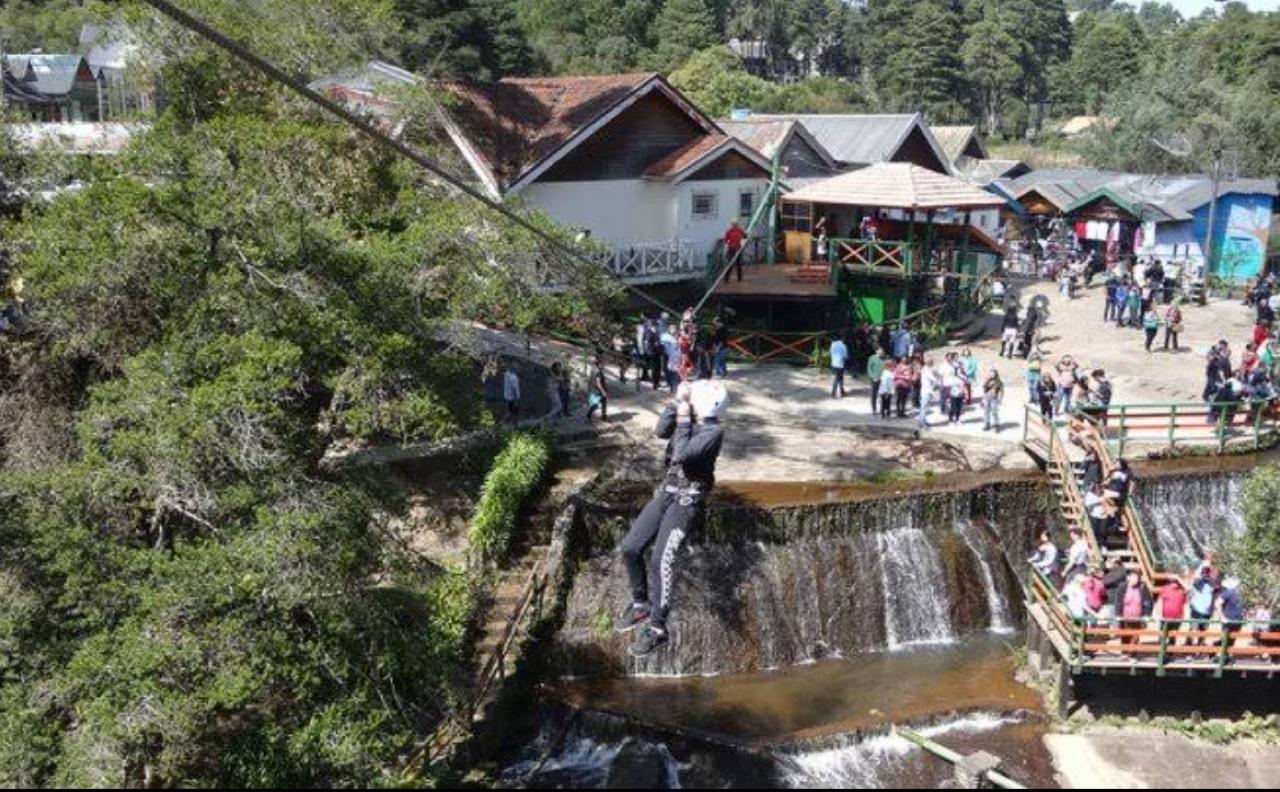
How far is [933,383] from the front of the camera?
24734mm

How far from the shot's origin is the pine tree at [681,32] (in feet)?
273

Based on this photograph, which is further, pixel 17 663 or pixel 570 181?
pixel 570 181

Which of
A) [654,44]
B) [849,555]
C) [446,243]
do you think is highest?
[654,44]

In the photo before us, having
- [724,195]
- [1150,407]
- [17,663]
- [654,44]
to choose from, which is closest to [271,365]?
[17,663]

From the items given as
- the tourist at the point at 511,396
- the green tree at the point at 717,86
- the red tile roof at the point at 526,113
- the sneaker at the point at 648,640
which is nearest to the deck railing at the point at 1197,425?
the tourist at the point at 511,396

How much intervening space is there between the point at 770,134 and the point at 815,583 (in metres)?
21.7

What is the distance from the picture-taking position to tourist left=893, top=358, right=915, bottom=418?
Answer: 972 inches

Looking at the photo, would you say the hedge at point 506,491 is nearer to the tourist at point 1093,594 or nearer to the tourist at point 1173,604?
the tourist at point 1093,594

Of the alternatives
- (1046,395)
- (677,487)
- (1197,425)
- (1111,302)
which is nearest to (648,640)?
(677,487)

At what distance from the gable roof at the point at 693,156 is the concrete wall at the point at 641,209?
48cm

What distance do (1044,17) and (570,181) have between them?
98726 millimetres

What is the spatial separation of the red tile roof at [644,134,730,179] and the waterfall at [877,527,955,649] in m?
15.1

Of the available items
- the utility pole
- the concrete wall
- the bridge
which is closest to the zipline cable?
the bridge

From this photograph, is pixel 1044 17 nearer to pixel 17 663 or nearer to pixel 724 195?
pixel 724 195
